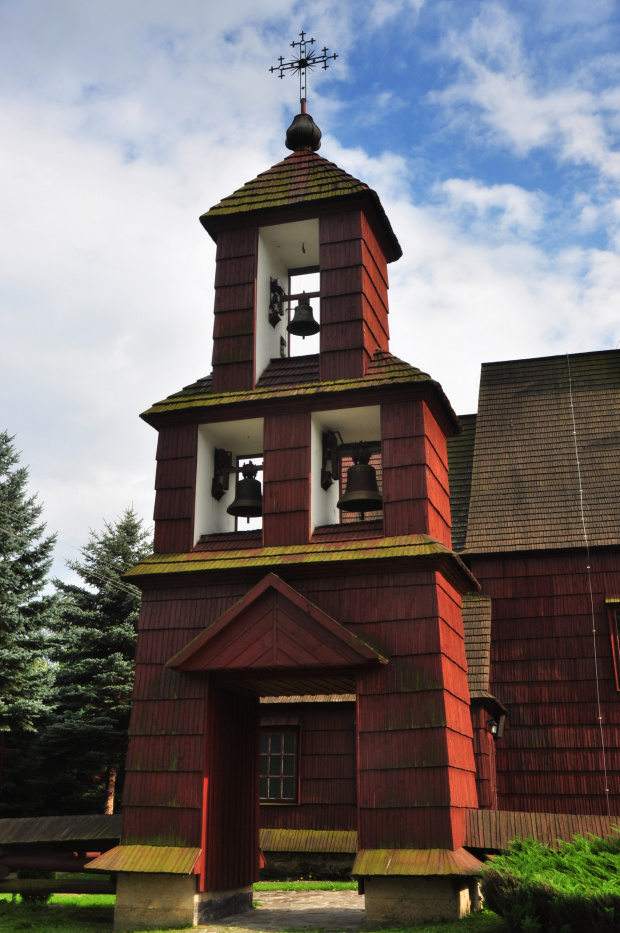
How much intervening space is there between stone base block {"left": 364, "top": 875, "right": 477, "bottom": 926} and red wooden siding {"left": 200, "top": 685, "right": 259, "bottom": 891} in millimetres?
2415

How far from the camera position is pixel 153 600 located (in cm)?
1412

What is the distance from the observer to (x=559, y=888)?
9.06 meters

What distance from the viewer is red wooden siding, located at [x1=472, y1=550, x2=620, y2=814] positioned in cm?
1848

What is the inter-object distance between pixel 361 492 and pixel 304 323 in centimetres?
341

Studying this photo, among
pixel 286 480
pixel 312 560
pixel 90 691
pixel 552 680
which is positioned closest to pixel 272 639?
pixel 312 560

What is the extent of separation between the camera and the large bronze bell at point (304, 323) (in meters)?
16.0

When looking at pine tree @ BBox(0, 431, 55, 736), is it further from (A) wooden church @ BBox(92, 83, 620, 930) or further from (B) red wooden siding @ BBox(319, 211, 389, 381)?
(B) red wooden siding @ BBox(319, 211, 389, 381)

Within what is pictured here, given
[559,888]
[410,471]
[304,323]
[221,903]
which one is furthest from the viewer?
[304,323]

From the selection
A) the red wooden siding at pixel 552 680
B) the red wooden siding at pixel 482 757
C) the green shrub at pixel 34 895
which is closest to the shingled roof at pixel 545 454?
the red wooden siding at pixel 552 680

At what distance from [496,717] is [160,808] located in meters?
8.43

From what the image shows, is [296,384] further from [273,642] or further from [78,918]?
[78,918]

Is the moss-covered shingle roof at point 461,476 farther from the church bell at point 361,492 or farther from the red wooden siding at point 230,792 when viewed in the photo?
the red wooden siding at point 230,792

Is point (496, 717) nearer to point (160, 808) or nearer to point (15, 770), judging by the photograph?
point (160, 808)

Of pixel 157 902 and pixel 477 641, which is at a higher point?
pixel 477 641
